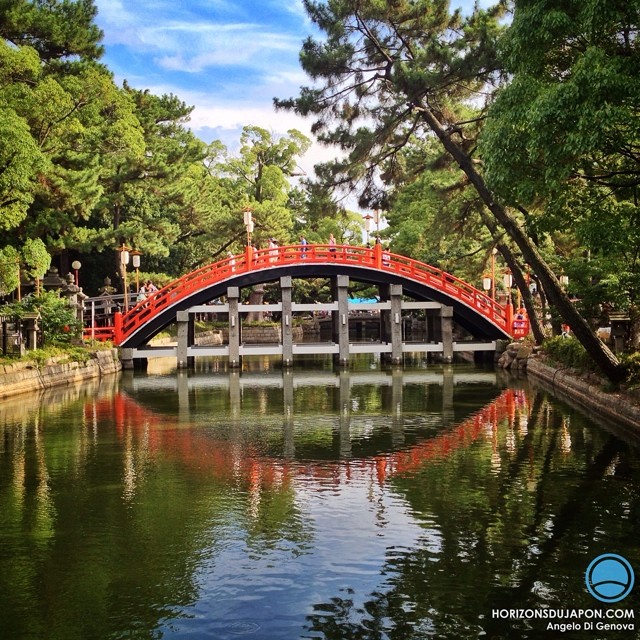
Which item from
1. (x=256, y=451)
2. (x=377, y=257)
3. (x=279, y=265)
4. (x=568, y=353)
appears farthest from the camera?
(x=377, y=257)

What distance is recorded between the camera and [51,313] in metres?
27.3

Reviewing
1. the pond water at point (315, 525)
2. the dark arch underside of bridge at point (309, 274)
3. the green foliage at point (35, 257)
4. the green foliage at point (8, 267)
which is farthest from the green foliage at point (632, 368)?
the green foliage at point (35, 257)

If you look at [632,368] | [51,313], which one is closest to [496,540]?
[632,368]

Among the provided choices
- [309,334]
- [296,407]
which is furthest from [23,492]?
[309,334]

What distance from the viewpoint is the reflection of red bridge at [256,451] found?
12117 millimetres

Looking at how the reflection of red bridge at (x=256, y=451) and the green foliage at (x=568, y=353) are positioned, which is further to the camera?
the green foliage at (x=568, y=353)

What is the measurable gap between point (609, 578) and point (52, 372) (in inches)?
844

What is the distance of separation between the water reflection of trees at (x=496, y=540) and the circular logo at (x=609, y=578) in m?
0.10

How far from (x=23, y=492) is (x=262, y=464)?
12.2 ft

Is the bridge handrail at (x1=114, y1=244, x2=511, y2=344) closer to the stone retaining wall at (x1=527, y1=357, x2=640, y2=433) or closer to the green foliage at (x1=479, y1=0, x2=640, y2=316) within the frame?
the stone retaining wall at (x1=527, y1=357, x2=640, y2=433)

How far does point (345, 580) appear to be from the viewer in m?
7.46

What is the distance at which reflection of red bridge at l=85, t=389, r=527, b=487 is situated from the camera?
477 inches

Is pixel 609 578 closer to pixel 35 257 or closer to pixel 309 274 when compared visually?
pixel 35 257

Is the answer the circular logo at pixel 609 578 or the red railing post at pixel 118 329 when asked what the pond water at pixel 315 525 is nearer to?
the circular logo at pixel 609 578
